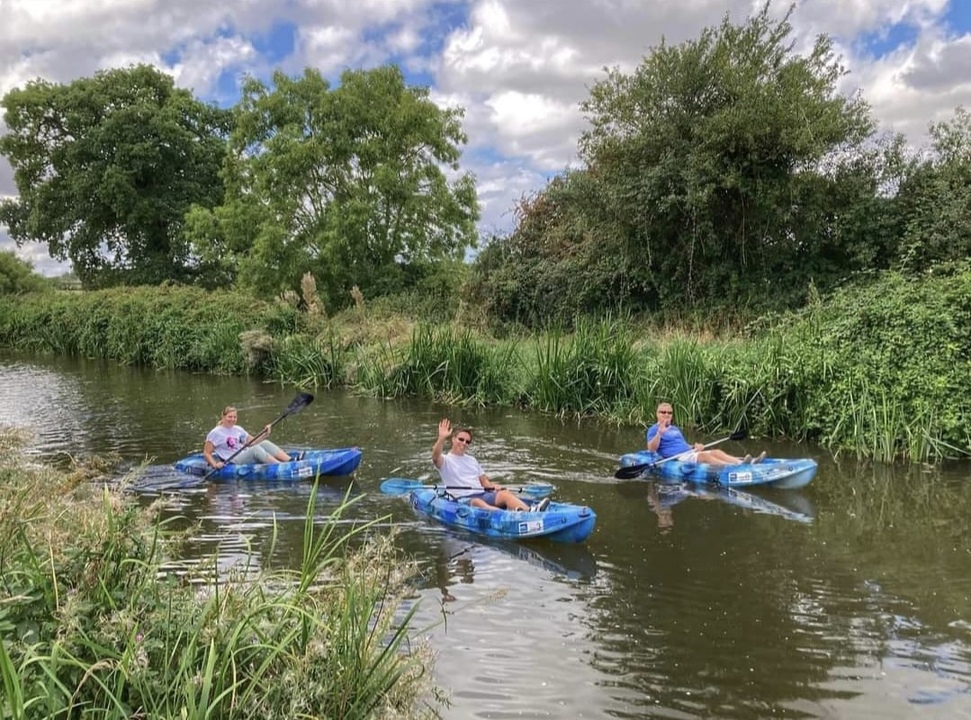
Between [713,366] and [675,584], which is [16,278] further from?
[675,584]

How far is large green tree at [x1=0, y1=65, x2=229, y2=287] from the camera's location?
3491 centimetres

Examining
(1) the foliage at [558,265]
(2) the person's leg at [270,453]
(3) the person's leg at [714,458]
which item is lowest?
(2) the person's leg at [270,453]

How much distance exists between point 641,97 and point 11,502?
1698 centimetres

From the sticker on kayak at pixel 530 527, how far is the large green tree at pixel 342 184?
17.8m

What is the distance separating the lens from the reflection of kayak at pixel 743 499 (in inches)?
326

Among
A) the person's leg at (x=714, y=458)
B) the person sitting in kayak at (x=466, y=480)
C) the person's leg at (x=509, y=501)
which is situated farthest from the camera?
the person's leg at (x=714, y=458)

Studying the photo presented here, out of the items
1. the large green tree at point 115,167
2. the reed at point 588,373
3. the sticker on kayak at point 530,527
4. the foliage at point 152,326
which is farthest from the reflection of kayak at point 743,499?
the large green tree at point 115,167

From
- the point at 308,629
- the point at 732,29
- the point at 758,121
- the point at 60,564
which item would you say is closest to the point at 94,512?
the point at 60,564

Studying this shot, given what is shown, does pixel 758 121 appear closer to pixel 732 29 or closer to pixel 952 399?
pixel 732 29

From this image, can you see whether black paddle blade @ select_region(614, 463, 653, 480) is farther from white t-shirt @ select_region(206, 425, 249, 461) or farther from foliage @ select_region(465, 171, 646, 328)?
foliage @ select_region(465, 171, 646, 328)

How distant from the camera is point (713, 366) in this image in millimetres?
12258

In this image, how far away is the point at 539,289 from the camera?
2214cm

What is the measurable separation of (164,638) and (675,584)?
14.2 feet

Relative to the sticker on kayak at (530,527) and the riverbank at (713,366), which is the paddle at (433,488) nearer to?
the sticker on kayak at (530,527)
